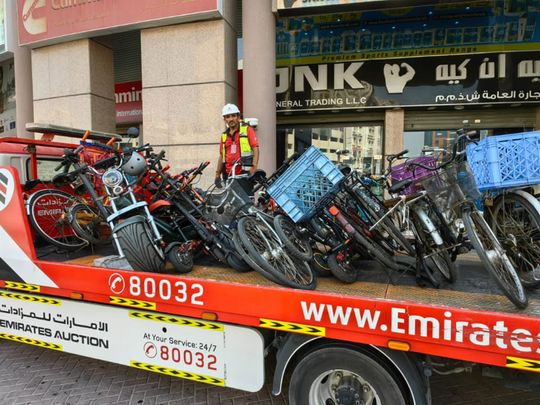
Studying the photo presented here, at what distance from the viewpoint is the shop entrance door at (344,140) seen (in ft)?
33.6

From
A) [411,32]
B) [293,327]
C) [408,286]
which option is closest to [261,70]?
[411,32]

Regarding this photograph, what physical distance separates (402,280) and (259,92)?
6.02 meters

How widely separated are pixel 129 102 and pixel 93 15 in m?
3.81

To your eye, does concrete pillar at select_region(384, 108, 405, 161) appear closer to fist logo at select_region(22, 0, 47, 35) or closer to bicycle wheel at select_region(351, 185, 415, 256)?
bicycle wheel at select_region(351, 185, 415, 256)

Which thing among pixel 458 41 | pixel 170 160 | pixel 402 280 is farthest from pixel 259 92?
pixel 402 280

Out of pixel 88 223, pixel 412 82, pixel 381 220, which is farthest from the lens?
pixel 412 82

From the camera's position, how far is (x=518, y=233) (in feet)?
9.80

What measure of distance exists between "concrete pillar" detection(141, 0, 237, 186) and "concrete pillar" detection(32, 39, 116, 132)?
1709 mm

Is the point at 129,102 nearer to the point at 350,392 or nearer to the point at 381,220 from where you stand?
the point at 381,220

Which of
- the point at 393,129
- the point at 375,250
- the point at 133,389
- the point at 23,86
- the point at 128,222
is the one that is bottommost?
the point at 133,389

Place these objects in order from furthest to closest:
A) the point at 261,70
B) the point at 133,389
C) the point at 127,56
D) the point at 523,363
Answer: the point at 127,56 < the point at 261,70 < the point at 133,389 < the point at 523,363

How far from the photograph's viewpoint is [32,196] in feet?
13.2

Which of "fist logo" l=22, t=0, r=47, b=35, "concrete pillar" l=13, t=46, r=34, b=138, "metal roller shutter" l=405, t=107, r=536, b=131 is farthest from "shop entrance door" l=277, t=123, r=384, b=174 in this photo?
"concrete pillar" l=13, t=46, r=34, b=138

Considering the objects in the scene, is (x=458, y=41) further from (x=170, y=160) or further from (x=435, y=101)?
(x=170, y=160)
